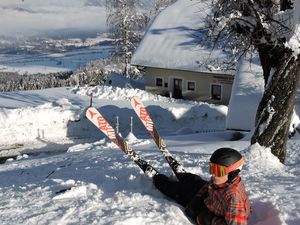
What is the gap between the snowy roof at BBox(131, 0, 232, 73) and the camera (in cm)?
3069

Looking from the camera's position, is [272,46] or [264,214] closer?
[264,214]

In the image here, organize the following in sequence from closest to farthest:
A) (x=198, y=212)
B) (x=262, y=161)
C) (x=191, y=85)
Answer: (x=198, y=212) < (x=262, y=161) < (x=191, y=85)

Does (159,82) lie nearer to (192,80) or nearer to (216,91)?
(192,80)

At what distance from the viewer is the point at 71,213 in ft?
16.9

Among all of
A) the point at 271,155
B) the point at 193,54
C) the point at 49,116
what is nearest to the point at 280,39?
the point at 271,155

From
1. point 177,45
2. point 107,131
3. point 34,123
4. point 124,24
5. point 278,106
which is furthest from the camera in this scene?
point 124,24

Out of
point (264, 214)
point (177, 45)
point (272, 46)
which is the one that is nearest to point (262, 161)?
point (272, 46)

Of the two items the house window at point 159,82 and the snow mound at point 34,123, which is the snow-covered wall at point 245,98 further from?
the house window at point 159,82

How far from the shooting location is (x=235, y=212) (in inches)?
183

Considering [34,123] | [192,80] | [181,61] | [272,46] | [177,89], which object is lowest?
[34,123]

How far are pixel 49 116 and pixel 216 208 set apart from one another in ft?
59.3

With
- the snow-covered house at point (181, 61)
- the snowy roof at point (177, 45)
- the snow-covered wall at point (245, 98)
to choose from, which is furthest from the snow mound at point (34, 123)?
the snow-covered house at point (181, 61)

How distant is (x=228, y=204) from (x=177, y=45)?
2822 cm

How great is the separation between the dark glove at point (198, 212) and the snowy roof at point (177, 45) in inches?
974
